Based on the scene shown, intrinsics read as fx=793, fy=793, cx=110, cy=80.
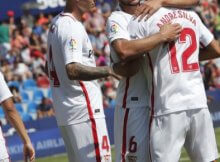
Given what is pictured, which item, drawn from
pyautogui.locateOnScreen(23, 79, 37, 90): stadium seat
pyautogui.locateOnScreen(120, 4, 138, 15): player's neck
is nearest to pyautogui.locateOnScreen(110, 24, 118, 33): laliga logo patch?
pyautogui.locateOnScreen(120, 4, 138, 15): player's neck

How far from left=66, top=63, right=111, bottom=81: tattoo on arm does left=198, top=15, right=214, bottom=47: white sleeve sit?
0.82 meters

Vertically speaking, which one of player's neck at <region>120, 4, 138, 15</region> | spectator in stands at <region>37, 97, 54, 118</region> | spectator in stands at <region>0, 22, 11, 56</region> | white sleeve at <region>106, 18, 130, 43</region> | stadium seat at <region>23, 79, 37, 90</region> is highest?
spectator in stands at <region>0, 22, 11, 56</region>

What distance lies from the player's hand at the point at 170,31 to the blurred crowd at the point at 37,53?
11.4 meters

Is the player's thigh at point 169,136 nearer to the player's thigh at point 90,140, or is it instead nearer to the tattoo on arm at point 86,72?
the tattoo on arm at point 86,72

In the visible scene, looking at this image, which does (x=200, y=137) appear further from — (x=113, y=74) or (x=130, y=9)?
(x=130, y=9)

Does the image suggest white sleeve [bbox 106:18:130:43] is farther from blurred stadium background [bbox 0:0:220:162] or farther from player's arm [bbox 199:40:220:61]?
blurred stadium background [bbox 0:0:220:162]

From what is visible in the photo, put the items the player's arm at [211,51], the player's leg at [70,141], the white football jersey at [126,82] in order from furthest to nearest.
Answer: the player's leg at [70,141] → the player's arm at [211,51] → the white football jersey at [126,82]

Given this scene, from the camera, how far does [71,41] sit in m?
6.92

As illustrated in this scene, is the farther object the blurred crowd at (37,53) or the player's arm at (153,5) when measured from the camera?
the blurred crowd at (37,53)

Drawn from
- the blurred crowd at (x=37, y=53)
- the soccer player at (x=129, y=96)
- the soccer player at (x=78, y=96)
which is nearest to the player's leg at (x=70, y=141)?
the soccer player at (x=78, y=96)

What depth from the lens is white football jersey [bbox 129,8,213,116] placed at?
20.6 feet

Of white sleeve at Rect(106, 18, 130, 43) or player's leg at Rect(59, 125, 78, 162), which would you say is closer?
white sleeve at Rect(106, 18, 130, 43)

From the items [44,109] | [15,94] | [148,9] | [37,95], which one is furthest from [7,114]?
[37,95]

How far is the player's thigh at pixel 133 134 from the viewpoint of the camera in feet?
21.7
